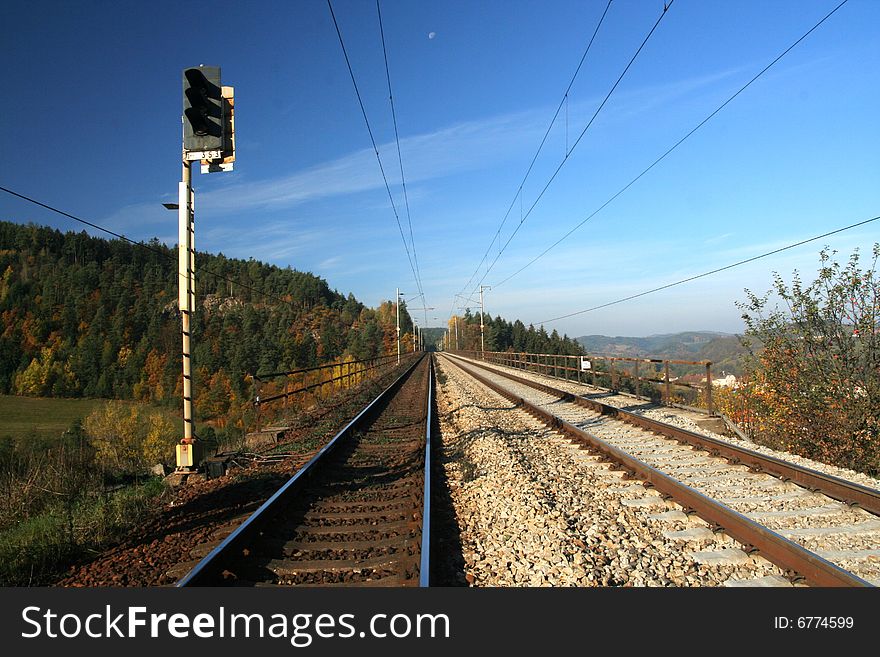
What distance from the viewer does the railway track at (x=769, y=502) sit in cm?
399

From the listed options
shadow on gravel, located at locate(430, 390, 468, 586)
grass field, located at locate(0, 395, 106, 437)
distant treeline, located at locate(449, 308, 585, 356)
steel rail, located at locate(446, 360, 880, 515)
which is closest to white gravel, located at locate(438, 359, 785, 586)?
shadow on gravel, located at locate(430, 390, 468, 586)

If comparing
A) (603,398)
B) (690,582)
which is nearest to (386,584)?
(690,582)

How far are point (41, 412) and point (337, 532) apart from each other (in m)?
83.3

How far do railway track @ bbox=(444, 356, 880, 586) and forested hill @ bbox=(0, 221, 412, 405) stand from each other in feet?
238

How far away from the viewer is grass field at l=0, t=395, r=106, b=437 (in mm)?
59156

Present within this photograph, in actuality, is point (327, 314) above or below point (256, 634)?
above

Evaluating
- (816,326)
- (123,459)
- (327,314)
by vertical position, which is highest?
(327,314)

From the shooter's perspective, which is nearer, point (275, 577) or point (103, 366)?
point (275, 577)

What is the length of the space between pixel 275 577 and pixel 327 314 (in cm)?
10163

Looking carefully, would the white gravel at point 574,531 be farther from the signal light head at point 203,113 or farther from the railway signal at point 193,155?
the signal light head at point 203,113

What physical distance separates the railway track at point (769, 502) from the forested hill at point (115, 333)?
238 ft

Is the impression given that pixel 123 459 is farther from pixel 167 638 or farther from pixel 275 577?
pixel 167 638

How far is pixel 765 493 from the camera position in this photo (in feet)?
19.6

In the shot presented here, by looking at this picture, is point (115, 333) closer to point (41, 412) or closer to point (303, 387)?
point (41, 412)
